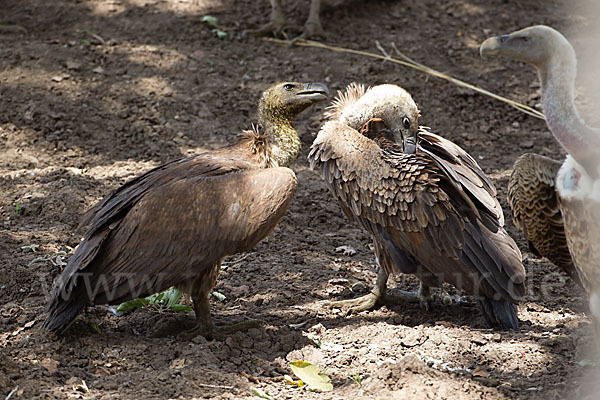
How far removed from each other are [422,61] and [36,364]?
5.75m

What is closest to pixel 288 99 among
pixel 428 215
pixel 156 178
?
pixel 156 178

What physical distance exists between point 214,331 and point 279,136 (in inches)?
50.0

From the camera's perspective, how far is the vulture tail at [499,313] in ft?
13.4

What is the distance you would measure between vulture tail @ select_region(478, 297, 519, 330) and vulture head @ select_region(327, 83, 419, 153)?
1.01 meters

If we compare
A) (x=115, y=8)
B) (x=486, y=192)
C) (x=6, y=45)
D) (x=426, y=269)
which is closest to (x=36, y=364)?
(x=426, y=269)

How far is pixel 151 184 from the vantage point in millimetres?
4023

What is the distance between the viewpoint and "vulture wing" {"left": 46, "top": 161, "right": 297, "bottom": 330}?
372 cm

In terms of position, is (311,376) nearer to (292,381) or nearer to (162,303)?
(292,381)

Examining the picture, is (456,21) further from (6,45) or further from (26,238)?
(26,238)

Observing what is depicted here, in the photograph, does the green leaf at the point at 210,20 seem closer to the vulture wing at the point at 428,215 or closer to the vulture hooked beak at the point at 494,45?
the vulture wing at the point at 428,215

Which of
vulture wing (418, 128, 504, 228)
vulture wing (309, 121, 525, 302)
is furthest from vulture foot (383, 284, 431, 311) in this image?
vulture wing (418, 128, 504, 228)

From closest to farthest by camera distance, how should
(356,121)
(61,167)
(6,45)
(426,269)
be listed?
(426,269), (356,121), (61,167), (6,45)

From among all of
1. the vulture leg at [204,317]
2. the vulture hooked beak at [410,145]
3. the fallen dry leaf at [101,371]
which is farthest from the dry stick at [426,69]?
the fallen dry leaf at [101,371]

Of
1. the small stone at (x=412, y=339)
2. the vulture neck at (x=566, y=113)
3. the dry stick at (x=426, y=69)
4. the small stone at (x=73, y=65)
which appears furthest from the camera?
the small stone at (x=73, y=65)
